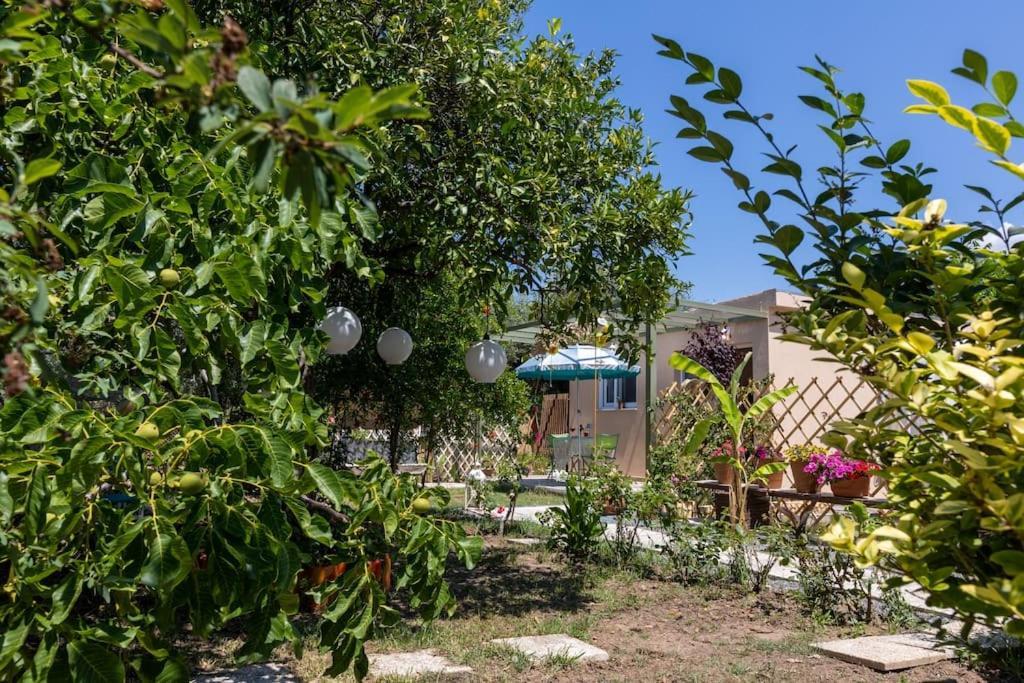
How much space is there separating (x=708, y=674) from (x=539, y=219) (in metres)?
2.75

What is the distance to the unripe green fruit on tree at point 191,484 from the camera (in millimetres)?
1631

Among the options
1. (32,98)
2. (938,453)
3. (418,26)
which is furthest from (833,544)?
(418,26)

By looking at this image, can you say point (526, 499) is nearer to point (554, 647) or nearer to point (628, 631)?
point (628, 631)

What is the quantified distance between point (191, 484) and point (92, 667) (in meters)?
0.48

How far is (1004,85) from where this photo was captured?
106cm

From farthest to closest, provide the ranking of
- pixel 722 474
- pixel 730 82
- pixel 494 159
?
pixel 722 474 → pixel 494 159 → pixel 730 82

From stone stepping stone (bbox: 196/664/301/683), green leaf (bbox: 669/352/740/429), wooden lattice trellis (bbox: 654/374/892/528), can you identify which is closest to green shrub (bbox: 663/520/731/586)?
wooden lattice trellis (bbox: 654/374/892/528)

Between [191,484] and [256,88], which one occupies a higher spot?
[256,88]

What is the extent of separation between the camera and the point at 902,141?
1.39 meters

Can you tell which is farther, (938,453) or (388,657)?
(388,657)

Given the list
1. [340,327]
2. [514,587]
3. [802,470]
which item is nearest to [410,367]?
[340,327]

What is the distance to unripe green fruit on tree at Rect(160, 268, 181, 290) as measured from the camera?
198 centimetres

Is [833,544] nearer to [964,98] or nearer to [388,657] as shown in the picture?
[964,98]

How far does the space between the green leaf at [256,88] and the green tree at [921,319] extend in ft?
2.74
